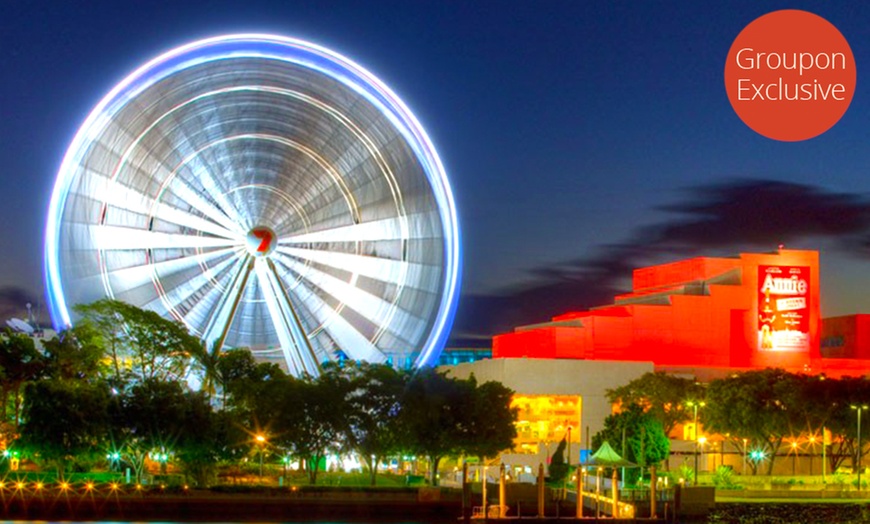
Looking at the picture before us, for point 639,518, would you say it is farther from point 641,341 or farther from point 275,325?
point 641,341

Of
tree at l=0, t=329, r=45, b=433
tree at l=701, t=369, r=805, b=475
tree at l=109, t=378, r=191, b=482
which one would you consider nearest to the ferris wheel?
tree at l=109, t=378, r=191, b=482

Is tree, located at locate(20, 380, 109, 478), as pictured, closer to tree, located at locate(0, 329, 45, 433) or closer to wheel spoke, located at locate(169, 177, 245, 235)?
tree, located at locate(0, 329, 45, 433)

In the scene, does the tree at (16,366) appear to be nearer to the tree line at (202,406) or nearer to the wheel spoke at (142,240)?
the tree line at (202,406)

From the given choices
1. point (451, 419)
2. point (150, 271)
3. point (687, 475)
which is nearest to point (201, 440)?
point (150, 271)

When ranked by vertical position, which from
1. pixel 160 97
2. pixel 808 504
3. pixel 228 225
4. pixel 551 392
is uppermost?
pixel 160 97

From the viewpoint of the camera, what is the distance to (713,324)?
292 feet

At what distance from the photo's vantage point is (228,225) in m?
45.1

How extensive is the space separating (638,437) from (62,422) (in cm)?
2825

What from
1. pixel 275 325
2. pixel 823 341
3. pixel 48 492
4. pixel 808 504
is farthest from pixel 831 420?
pixel 48 492

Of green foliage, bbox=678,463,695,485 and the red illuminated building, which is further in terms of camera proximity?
the red illuminated building

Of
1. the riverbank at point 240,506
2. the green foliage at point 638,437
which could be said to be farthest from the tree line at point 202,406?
the green foliage at point 638,437

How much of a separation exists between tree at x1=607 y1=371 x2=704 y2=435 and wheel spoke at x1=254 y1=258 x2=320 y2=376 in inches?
1407

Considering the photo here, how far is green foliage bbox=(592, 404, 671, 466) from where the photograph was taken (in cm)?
6556

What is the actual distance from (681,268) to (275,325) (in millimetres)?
51427
